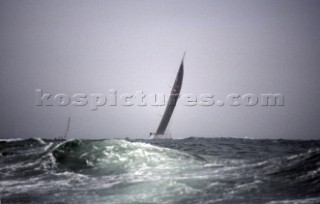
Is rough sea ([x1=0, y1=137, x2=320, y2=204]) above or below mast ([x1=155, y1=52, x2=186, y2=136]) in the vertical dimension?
below

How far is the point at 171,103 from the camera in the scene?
9650 centimetres

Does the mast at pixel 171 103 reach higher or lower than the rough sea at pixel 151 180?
higher

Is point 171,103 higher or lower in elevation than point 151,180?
higher

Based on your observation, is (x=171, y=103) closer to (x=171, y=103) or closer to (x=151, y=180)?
(x=171, y=103)

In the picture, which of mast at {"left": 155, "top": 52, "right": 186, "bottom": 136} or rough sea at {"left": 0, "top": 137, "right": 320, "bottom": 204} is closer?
rough sea at {"left": 0, "top": 137, "right": 320, "bottom": 204}

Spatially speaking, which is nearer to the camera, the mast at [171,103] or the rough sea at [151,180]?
the rough sea at [151,180]

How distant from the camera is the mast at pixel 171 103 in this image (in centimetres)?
9656

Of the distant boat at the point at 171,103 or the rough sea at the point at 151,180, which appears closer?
the rough sea at the point at 151,180

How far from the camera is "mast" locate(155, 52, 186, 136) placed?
317 feet

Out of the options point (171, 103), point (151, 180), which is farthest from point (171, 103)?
point (151, 180)

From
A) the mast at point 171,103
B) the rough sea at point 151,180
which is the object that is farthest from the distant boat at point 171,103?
the rough sea at point 151,180

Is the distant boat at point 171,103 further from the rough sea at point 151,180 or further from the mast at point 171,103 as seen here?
the rough sea at point 151,180

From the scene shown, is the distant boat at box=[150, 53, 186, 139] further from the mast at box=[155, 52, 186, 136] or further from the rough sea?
the rough sea

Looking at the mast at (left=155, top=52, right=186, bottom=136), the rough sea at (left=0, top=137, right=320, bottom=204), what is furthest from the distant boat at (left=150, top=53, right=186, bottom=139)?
the rough sea at (left=0, top=137, right=320, bottom=204)
